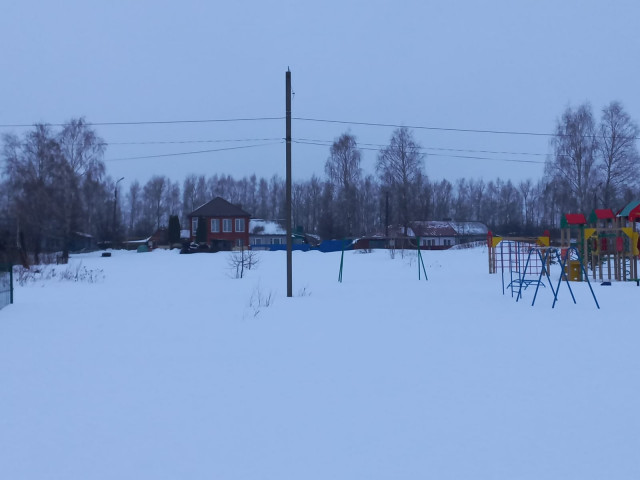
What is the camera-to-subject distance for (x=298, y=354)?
26.5 ft

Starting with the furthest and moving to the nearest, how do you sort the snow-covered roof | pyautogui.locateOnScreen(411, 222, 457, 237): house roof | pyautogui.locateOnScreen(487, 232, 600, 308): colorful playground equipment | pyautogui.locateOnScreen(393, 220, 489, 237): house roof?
the snow-covered roof
pyautogui.locateOnScreen(411, 222, 457, 237): house roof
pyautogui.locateOnScreen(393, 220, 489, 237): house roof
pyautogui.locateOnScreen(487, 232, 600, 308): colorful playground equipment

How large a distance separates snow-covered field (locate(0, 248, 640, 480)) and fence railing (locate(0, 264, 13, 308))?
140 centimetres

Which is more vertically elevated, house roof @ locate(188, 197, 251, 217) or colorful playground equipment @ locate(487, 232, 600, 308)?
house roof @ locate(188, 197, 251, 217)

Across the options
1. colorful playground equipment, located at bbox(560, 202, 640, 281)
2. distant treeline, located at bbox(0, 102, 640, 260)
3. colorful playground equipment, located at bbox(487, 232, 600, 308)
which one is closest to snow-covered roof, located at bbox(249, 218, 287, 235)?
distant treeline, located at bbox(0, 102, 640, 260)

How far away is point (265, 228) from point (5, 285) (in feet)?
181

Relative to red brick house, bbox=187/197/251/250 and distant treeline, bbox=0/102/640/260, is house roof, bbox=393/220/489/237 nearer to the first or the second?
distant treeline, bbox=0/102/640/260

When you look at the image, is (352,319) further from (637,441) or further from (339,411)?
(637,441)

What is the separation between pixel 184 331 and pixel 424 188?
2292 inches

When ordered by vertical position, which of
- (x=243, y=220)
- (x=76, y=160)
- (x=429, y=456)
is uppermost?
(x=76, y=160)

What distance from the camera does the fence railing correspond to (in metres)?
13.4

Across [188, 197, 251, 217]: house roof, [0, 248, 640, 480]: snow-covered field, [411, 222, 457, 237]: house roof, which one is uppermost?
[188, 197, 251, 217]: house roof

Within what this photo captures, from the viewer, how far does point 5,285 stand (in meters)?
13.7

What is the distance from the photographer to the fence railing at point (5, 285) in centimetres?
1335

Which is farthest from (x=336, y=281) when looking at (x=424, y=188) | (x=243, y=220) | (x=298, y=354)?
(x=424, y=188)
